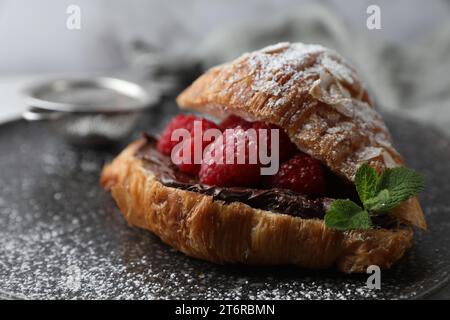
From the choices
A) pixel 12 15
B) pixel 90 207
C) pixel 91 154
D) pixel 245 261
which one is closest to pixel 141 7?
pixel 12 15

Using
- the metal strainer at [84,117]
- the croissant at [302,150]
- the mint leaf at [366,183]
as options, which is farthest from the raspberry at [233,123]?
the metal strainer at [84,117]

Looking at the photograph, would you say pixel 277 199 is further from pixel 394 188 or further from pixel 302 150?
pixel 394 188

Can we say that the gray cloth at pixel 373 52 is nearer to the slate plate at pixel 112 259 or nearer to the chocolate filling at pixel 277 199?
the slate plate at pixel 112 259

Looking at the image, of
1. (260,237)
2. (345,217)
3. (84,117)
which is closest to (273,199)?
(260,237)

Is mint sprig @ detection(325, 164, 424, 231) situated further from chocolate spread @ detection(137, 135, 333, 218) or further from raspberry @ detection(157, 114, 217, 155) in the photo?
raspberry @ detection(157, 114, 217, 155)

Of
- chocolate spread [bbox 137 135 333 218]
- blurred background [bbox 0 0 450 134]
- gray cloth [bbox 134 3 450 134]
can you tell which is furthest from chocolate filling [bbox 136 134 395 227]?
gray cloth [bbox 134 3 450 134]

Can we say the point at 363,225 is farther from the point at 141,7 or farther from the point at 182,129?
the point at 141,7
